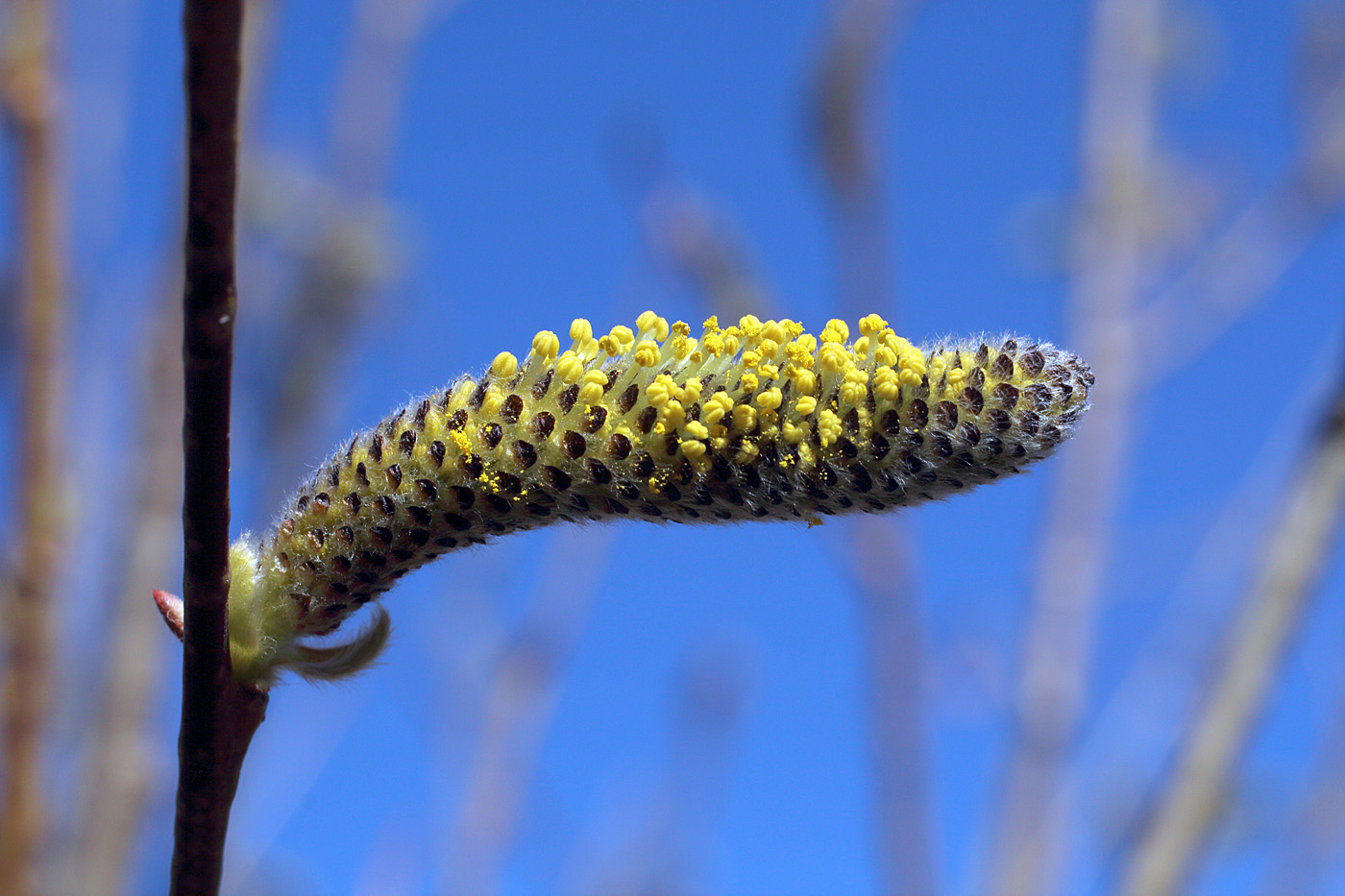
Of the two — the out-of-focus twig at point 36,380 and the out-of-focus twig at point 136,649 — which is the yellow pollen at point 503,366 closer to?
the out-of-focus twig at point 36,380

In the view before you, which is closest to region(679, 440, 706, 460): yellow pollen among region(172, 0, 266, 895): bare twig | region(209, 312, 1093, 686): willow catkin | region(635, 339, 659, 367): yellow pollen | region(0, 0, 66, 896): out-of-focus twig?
region(209, 312, 1093, 686): willow catkin

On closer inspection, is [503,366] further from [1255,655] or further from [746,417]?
[1255,655]

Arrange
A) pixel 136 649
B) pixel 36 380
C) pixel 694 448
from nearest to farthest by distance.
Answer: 1. pixel 694 448
2. pixel 36 380
3. pixel 136 649

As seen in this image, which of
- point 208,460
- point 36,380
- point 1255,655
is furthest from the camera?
point 36,380

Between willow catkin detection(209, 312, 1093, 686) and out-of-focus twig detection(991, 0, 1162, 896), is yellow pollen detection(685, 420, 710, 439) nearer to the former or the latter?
willow catkin detection(209, 312, 1093, 686)

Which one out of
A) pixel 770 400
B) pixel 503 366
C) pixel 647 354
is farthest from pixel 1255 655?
pixel 503 366

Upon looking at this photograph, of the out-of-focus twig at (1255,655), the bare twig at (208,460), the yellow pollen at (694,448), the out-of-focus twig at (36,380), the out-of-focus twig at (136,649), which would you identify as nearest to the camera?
the bare twig at (208,460)

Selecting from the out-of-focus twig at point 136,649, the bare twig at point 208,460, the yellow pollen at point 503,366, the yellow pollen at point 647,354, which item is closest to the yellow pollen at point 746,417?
the yellow pollen at point 647,354
